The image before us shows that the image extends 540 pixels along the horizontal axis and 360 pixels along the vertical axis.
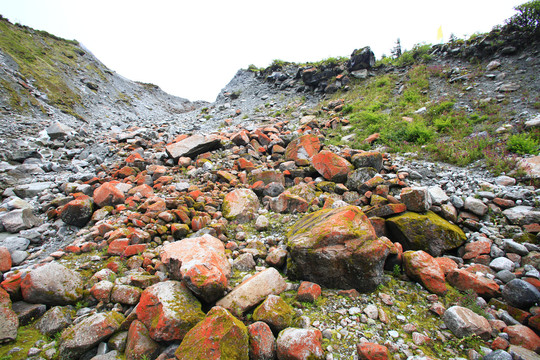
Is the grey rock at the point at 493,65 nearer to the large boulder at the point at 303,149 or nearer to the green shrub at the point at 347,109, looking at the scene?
the green shrub at the point at 347,109

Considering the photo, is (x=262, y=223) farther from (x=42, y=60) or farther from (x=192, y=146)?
(x=42, y=60)

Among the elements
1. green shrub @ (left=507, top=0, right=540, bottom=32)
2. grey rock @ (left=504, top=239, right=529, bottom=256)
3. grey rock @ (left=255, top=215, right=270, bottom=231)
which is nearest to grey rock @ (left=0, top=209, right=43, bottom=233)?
grey rock @ (left=255, top=215, right=270, bottom=231)

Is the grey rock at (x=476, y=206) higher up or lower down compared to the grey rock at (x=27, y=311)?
higher up

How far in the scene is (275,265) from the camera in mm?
4070

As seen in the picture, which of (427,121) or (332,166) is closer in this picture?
(332,166)

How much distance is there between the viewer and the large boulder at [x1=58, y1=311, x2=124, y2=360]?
2.57 meters

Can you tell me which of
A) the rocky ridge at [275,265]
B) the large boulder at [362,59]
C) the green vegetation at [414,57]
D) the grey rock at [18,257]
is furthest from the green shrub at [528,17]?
the grey rock at [18,257]

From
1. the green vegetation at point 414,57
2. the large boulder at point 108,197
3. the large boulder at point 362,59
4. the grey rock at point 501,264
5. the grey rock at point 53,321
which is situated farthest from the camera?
the large boulder at point 362,59

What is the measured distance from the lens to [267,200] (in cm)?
627

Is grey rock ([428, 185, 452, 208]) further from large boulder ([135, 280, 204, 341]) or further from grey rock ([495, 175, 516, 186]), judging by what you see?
large boulder ([135, 280, 204, 341])

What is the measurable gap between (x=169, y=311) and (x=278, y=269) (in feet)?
6.41

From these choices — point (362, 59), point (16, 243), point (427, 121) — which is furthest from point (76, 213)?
point (362, 59)

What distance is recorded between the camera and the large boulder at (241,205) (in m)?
5.56

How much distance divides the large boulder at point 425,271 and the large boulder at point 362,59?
17602mm
